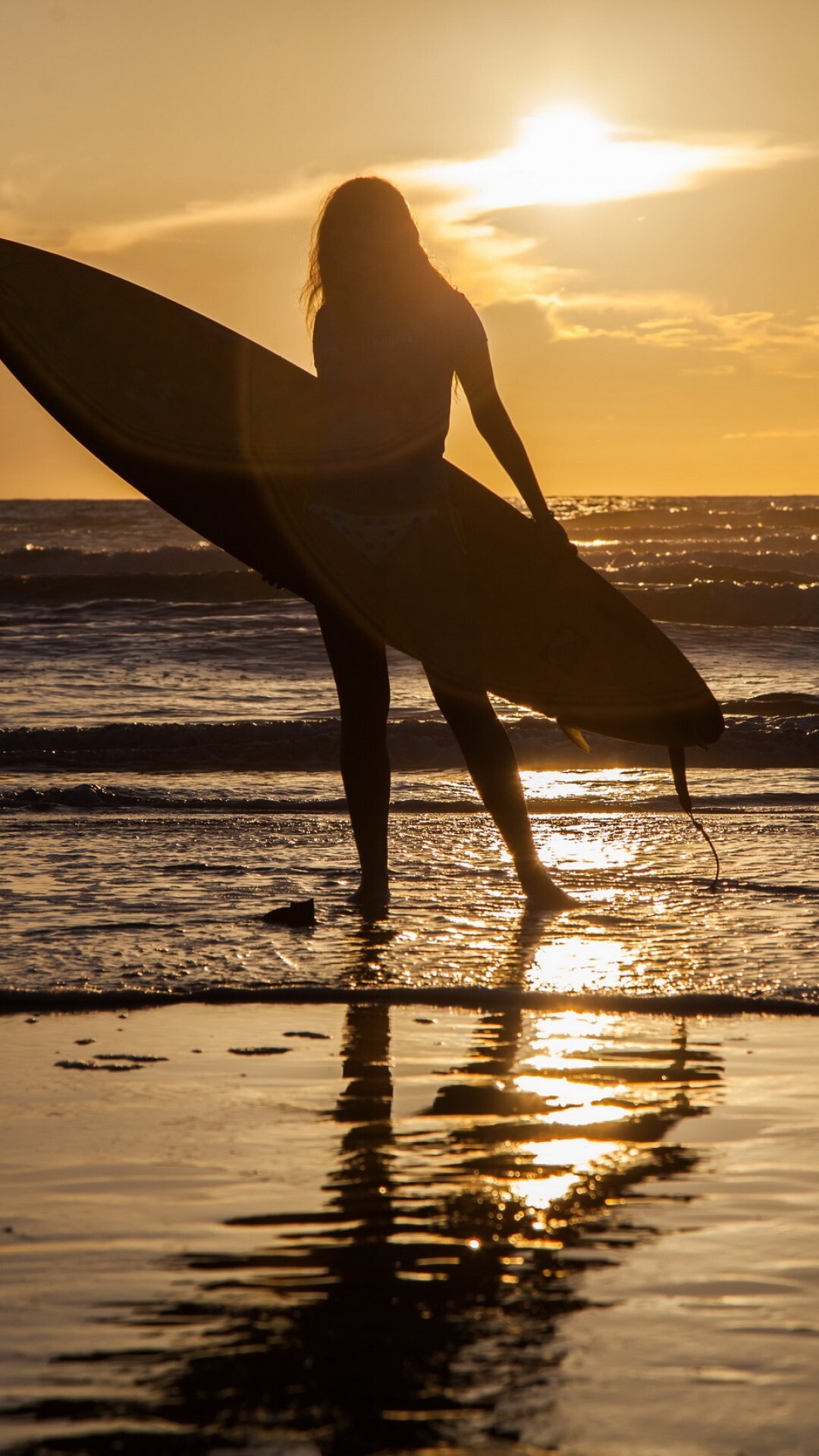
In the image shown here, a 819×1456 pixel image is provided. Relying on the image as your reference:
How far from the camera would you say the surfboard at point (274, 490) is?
15.1ft

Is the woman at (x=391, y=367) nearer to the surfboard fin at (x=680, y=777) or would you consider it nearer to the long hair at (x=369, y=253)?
the long hair at (x=369, y=253)

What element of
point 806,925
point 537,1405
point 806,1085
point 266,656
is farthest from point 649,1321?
point 266,656

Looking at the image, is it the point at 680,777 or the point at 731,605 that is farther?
the point at 731,605

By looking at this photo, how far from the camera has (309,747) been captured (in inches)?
325

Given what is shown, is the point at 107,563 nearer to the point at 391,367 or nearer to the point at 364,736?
the point at 364,736

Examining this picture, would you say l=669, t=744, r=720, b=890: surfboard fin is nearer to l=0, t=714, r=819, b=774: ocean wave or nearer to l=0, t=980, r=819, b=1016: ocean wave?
l=0, t=980, r=819, b=1016: ocean wave

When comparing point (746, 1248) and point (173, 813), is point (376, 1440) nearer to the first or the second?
point (746, 1248)

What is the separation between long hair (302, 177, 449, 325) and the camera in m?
3.94

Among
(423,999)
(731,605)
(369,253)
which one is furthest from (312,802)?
(731,605)

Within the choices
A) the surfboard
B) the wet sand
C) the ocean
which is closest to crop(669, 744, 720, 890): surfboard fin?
the surfboard

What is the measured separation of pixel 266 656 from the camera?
1277cm

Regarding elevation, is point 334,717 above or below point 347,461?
below

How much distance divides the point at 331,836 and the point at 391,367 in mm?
2159

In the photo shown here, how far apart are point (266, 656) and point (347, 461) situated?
882cm
